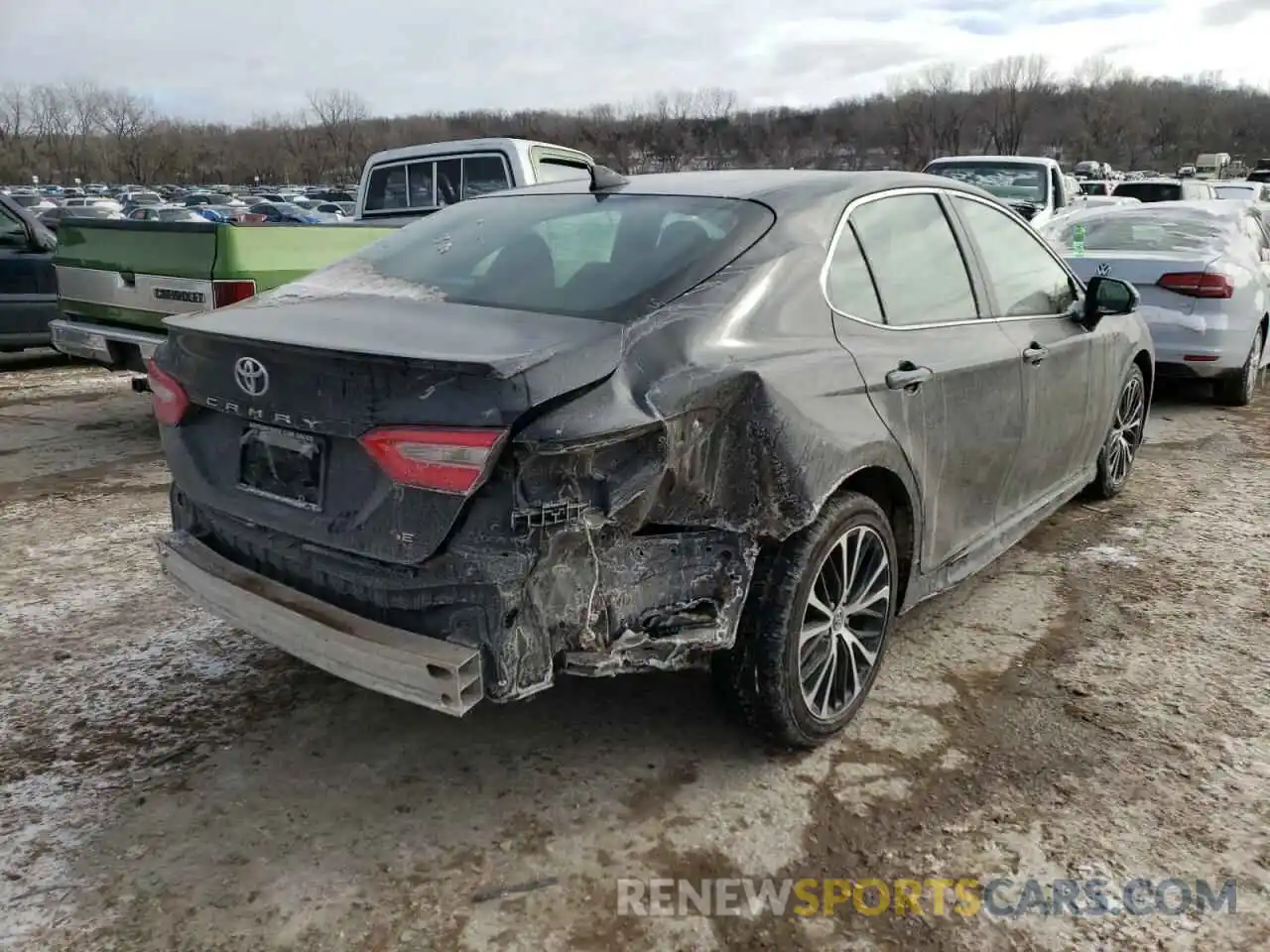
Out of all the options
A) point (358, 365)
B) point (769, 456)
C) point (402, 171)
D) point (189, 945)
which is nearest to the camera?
point (189, 945)

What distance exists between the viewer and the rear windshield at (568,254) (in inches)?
111

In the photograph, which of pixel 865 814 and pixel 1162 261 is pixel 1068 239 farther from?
pixel 865 814

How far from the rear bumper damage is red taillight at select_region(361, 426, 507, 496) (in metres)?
0.11

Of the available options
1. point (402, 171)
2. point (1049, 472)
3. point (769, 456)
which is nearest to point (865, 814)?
point (769, 456)

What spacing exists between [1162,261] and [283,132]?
380ft

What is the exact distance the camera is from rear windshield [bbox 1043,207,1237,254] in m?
7.82

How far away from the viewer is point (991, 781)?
287cm

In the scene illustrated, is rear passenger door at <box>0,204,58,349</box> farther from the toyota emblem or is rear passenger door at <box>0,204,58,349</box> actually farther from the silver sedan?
the silver sedan

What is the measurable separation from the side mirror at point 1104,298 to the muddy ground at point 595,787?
121 cm

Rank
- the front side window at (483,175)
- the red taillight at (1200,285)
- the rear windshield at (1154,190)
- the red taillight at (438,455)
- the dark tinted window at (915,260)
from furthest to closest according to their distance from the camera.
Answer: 1. the rear windshield at (1154,190)
2. the front side window at (483,175)
3. the red taillight at (1200,285)
4. the dark tinted window at (915,260)
5. the red taillight at (438,455)

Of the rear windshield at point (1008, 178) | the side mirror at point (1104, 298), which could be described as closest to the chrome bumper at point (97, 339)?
the side mirror at point (1104, 298)

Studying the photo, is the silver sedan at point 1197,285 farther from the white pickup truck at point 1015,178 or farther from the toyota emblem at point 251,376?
the toyota emblem at point 251,376

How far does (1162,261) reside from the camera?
7.36 meters

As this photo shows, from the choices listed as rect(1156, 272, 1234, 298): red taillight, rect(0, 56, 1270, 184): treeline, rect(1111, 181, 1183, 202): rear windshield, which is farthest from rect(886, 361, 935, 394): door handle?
rect(0, 56, 1270, 184): treeline
